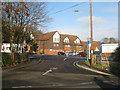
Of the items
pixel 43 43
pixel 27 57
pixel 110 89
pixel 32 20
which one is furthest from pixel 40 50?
pixel 110 89

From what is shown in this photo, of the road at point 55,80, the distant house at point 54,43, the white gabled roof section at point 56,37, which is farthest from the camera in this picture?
the white gabled roof section at point 56,37

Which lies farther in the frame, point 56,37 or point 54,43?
point 56,37

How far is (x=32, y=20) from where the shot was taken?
2448 centimetres

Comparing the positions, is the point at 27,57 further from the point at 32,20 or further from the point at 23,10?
the point at 23,10

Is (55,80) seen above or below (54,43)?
below

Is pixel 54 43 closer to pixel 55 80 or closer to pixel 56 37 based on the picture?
pixel 56 37

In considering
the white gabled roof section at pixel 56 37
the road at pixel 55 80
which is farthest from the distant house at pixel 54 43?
the road at pixel 55 80

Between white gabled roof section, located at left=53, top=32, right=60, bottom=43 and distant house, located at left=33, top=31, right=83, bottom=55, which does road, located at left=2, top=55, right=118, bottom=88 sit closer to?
distant house, located at left=33, top=31, right=83, bottom=55

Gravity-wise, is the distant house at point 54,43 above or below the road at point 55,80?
above

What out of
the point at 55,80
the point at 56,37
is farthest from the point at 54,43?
the point at 55,80

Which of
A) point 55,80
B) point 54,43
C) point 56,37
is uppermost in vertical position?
point 56,37

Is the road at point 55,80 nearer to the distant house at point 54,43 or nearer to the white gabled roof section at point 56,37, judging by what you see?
the distant house at point 54,43

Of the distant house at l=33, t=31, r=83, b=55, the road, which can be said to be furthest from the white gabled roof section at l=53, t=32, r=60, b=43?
the road

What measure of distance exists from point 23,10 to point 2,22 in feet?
10.9
